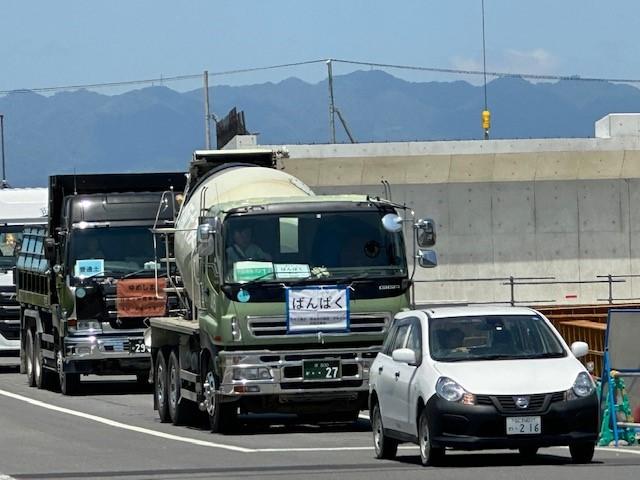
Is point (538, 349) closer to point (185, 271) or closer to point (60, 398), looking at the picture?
point (185, 271)

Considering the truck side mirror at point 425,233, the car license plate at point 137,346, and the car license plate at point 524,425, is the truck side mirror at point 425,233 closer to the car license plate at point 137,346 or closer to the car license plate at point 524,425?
the car license plate at point 524,425

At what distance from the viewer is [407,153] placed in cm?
5359

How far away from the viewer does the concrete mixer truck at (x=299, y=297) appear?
72.0 feet

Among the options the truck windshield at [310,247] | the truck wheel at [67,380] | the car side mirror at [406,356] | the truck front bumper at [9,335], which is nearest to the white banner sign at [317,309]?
the truck windshield at [310,247]

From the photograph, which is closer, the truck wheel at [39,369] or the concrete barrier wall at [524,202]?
the truck wheel at [39,369]

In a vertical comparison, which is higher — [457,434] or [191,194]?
[191,194]

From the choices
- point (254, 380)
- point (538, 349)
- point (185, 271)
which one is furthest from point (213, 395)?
point (538, 349)

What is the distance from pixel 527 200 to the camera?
5456 cm

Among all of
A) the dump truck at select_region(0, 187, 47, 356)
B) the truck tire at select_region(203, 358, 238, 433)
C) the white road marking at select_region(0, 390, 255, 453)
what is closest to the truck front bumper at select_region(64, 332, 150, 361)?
the white road marking at select_region(0, 390, 255, 453)

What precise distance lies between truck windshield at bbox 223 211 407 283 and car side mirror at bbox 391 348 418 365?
4.39 m

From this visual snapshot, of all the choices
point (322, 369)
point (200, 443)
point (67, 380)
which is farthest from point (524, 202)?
point (200, 443)

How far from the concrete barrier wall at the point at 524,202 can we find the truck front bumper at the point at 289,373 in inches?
1225

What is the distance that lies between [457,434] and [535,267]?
38.4 metres

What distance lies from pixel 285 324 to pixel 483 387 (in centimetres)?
548
